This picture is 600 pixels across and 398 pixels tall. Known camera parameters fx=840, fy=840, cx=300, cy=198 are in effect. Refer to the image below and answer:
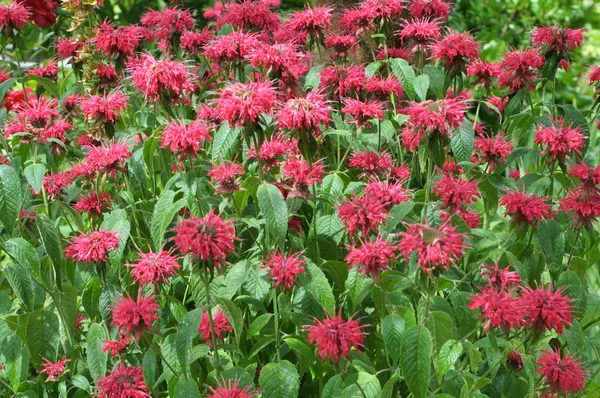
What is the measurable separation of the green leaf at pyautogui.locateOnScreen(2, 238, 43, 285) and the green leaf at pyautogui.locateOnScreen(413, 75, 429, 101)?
89 cm

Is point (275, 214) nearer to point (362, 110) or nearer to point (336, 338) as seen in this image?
point (336, 338)

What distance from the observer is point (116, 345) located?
5.23 feet

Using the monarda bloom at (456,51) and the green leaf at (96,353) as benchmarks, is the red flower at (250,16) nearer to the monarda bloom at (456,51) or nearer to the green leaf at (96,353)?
the monarda bloom at (456,51)

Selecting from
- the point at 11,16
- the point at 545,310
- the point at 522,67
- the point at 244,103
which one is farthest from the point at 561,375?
the point at 11,16

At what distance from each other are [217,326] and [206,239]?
302mm

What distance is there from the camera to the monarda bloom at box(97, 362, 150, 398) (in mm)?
1466

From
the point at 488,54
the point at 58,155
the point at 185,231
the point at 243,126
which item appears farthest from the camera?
the point at 488,54

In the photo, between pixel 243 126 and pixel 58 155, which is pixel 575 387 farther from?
pixel 58 155

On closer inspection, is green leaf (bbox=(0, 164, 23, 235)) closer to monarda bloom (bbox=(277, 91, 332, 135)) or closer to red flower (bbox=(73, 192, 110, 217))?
red flower (bbox=(73, 192, 110, 217))

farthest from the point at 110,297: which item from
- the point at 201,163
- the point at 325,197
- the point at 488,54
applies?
the point at 488,54

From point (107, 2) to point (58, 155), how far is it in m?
1.48

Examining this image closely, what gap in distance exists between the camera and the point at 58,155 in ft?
6.57

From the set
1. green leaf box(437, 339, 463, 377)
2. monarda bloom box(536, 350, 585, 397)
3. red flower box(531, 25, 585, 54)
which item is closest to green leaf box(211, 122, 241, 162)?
green leaf box(437, 339, 463, 377)

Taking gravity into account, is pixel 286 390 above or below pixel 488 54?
above
